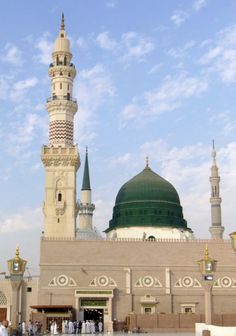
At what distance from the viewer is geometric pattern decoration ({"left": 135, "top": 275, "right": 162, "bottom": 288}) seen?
39406mm

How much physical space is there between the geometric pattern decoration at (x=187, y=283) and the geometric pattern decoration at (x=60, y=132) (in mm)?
14638

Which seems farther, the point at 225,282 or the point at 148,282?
the point at 225,282

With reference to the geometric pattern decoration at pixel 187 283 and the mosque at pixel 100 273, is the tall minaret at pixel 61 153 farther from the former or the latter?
the geometric pattern decoration at pixel 187 283

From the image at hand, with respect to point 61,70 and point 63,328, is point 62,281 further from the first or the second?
point 61,70

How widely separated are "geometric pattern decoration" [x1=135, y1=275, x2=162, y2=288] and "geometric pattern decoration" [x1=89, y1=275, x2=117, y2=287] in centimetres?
170

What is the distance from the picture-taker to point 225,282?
40.2 meters

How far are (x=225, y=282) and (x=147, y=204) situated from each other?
1060cm

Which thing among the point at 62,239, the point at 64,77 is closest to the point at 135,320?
the point at 62,239

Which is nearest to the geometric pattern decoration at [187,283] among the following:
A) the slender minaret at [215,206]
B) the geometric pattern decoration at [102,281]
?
the geometric pattern decoration at [102,281]

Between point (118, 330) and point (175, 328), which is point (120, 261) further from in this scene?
point (175, 328)

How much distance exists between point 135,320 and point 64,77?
22.0 metres

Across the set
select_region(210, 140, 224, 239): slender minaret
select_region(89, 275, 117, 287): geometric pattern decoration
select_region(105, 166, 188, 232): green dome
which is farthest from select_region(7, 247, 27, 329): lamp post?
select_region(210, 140, 224, 239): slender minaret

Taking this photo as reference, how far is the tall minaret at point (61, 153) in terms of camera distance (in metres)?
44.3

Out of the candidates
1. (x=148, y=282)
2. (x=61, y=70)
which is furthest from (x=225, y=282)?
(x=61, y=70)
